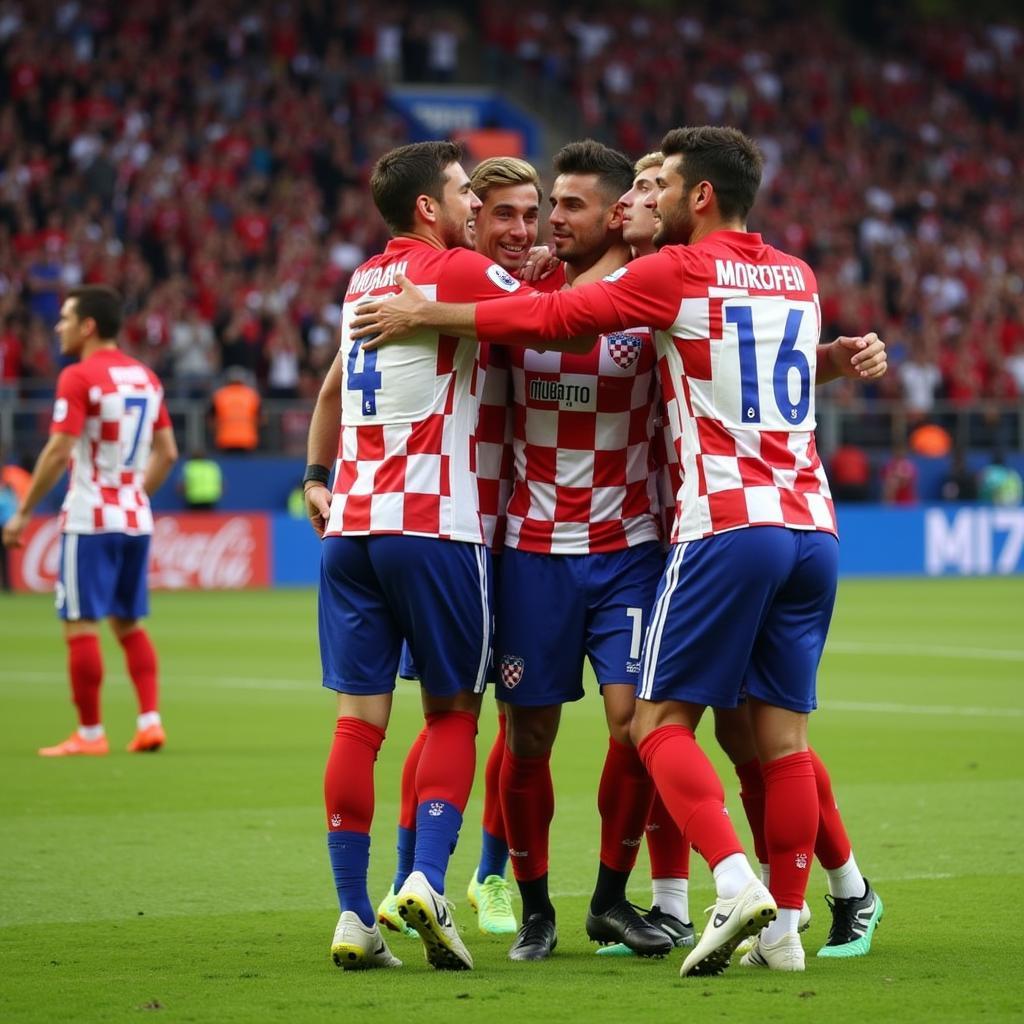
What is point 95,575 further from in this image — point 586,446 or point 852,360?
point 852,360

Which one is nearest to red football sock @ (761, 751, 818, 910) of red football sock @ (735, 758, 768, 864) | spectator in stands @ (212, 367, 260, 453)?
red football sock @ (735, 758, 768, 864)

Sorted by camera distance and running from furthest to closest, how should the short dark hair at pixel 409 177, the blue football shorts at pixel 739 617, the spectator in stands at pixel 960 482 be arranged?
the spectator in stands at pixel 960 482 → the short dark hair at pixel 409 177 → the blue football shorts at pixel 739 617

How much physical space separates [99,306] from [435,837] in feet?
19.9

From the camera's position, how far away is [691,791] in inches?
208

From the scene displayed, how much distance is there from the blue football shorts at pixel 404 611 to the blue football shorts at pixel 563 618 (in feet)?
0.49

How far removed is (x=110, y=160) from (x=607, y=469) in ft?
78.1

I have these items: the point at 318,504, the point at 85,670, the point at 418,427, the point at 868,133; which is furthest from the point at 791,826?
the point at 868,133

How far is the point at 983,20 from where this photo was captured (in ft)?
140

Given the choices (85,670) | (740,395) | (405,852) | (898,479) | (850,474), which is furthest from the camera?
(898,479)

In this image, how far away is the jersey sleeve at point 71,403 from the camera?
10.7 metres

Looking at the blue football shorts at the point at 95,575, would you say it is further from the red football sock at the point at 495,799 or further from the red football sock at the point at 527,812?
the red football sock at the point at 527,812

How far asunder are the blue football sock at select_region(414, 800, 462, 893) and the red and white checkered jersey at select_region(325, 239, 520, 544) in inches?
30.0

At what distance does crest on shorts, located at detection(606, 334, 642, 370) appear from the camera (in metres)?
5.80

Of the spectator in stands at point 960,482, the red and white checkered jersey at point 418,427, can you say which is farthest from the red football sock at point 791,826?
the spectator in stands at point 960,482
